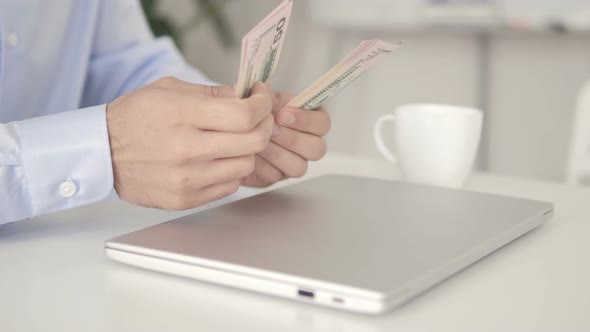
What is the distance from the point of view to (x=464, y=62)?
2699 millimetres

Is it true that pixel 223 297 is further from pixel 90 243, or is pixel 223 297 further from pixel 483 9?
pixel 483 9

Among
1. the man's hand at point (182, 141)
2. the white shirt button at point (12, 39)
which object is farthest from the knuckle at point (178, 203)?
the white shirt button at point (12, 39)

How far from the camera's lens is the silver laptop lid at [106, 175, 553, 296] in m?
0.52

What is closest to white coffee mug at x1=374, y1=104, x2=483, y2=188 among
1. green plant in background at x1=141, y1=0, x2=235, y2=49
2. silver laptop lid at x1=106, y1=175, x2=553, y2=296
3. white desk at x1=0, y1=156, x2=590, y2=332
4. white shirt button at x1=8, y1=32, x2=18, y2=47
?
silver laptop lid at x1=106, y1=175, x2=553, y2=296

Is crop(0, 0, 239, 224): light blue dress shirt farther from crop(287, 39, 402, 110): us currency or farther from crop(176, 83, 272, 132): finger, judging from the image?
crop(287, 39, 402, 110): us currency

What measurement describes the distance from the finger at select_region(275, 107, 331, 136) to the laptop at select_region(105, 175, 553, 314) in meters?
0.08

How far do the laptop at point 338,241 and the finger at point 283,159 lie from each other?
48 mm

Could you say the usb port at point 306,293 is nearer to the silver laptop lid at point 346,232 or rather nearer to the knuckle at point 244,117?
the silver laptop lid at point 346,232

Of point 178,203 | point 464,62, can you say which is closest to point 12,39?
point 178,203

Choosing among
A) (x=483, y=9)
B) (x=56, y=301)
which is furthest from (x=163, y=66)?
(x=483, y=9)

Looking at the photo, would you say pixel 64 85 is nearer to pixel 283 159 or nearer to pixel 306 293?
pixel 283 159

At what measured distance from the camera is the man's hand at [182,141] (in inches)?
24.4

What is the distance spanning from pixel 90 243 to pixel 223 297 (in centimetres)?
21

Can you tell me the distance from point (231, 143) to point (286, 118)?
0.57 feet
